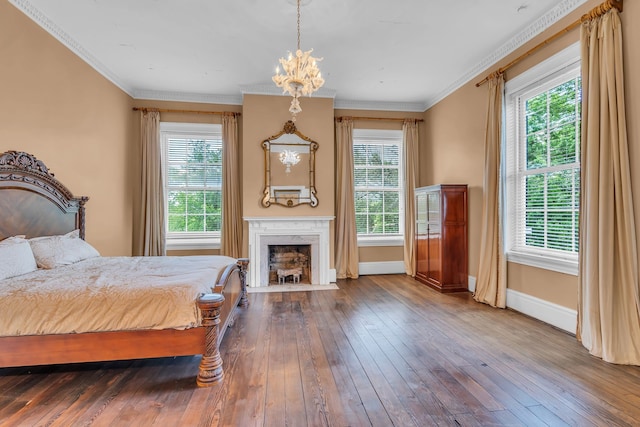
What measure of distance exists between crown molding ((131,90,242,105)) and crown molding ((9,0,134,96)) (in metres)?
0.45

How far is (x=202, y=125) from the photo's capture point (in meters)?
5.35

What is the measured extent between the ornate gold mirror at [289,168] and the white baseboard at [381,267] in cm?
160

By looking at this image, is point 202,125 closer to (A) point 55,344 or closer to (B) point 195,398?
(A) point 55,344

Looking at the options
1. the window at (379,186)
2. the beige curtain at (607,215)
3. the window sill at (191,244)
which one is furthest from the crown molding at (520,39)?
the window sill at (191,244)

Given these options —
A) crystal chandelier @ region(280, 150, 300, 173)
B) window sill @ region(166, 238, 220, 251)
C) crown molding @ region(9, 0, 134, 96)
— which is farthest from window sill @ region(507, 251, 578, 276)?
crown molding @ region(9, 0, 134, 96)

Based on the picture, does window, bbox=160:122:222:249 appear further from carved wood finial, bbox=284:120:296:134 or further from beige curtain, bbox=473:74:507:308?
beige curtain, bbox=473:74:507:308

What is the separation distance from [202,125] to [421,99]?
13.3ft

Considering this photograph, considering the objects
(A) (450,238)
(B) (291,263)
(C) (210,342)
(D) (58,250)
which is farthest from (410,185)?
(D) (58,250)

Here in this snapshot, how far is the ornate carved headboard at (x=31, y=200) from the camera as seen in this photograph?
2.84 meters

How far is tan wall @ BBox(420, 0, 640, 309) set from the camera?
2443 millimetres

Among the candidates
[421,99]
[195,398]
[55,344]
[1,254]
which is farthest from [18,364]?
[421,99]

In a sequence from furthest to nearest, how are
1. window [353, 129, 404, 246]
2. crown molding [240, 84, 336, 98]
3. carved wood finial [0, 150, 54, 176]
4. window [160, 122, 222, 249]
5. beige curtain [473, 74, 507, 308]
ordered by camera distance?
window [353, 129, 404, 246]
window [160, 122, 222, 249]
crown molding [240, 84, 336, 98]
beige curtain [473, 74, 507, 308]
carved wood finial [0, 150, 54, 176]

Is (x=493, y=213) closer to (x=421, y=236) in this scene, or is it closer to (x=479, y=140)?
(x=479, y=140)

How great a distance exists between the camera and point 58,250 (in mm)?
3037
